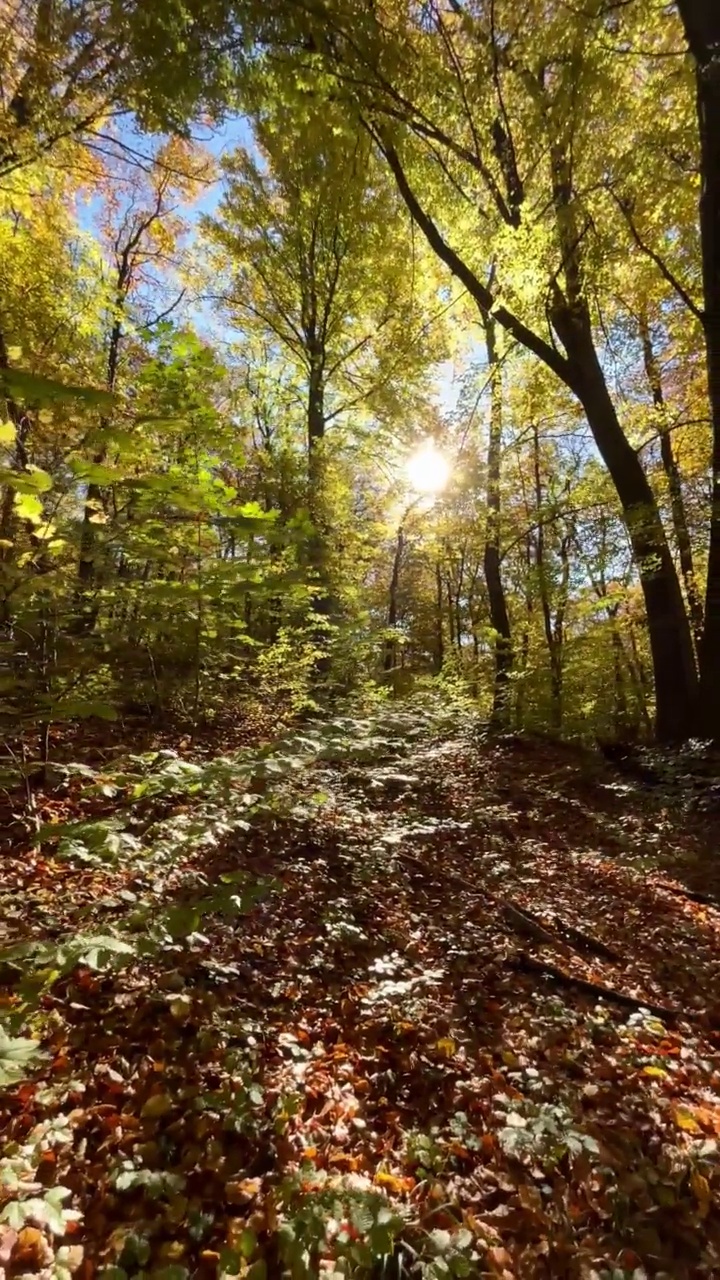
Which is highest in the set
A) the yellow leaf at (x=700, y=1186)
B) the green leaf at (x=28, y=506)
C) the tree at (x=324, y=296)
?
Answer: the tree at (x=324, y=296)

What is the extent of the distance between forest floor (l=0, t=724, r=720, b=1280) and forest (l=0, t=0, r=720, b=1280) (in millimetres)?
19

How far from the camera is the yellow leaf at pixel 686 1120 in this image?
270 centimetres

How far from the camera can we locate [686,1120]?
2738mm

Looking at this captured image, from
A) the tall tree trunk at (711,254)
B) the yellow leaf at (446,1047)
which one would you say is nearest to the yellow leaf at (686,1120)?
the yellow leaf at (446,1047)

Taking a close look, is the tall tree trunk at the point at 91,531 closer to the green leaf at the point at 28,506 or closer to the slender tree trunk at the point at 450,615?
the green leaf at the point at 28,506

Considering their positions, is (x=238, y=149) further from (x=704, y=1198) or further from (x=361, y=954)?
(x=704, y=1198)

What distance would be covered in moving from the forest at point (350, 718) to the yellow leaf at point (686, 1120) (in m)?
0.01

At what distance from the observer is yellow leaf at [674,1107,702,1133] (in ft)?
8.86

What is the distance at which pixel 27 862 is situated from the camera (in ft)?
12.6

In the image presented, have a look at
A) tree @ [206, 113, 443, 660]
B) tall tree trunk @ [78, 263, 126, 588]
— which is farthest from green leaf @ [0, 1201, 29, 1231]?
tree @ [206, 113, 443, 660]

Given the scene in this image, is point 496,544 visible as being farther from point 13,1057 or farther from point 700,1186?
point 13,1057

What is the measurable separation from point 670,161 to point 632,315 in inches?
158

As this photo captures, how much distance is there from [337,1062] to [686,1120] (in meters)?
1.67

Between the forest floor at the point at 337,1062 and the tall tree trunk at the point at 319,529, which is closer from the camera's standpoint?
the forest floor at the point at 337,1062
